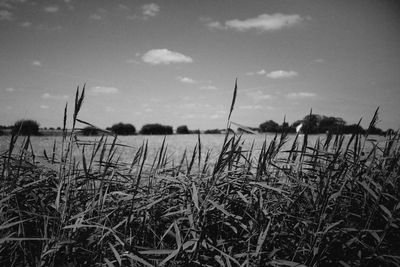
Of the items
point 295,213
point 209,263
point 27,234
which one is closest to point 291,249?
point 295,213

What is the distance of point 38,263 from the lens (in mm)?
1242

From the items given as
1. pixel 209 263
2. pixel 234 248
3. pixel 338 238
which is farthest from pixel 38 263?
pixel 338 238

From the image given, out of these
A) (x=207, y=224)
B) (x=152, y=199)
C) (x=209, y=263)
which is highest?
(x=152, y=199)

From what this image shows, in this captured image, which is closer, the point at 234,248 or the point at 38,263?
the point at 38,263

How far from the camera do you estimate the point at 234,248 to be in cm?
160

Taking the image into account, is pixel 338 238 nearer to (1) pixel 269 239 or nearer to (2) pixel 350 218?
(2) pixel 350 218

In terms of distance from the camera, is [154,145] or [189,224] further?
[154,145]

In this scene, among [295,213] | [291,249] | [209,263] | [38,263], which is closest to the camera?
[38,263]

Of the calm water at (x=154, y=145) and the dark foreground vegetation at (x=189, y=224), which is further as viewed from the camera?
the calm water at (x=154, y=145)

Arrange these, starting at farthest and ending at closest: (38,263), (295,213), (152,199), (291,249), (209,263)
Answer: (295,213), (152,199), (291,249), (209,263), (38,263)

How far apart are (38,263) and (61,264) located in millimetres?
126

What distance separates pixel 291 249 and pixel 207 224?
1.73 feet

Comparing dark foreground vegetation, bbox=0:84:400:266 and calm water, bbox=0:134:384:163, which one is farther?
calm water, bbox=0:134:384:163

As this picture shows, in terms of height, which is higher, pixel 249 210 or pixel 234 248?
pixel 249 210
